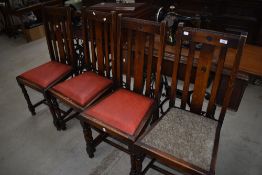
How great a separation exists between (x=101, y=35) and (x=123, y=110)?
665 millimetres

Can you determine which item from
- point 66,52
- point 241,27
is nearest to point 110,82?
point 66,52

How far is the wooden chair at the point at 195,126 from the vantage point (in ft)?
4.07

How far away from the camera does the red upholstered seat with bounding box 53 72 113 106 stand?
1750 millimetres

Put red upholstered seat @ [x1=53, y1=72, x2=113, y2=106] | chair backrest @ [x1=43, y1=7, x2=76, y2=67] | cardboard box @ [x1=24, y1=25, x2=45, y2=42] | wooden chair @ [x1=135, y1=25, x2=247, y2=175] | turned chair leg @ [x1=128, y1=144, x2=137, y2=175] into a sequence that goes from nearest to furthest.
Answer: wooden chair @ [x1=135, y1=25, x2=247, y2=175] → turned chair leg @ [x1=128, y1=144, x2=137, y2=175] → red upholstered seat @ [x1=53, y1=72, x2=113, y2=106] → chair backrest @ [x1=43, y1=7, x2=76, y2=67] → cardboard box @ [x1=24, y1=25, x2=45, y2=42]

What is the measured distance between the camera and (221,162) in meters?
1.83

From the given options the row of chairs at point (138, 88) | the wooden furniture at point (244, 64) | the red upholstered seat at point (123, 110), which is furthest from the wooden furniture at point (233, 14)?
the red upholstered seat at point (123, 110)

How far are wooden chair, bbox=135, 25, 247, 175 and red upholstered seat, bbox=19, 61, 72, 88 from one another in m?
1.07

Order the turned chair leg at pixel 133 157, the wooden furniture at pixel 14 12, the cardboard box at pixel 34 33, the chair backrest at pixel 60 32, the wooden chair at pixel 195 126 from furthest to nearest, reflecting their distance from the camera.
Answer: the cardboard box at pixel 34 33 → the wooden furniture at pixel 14 12 → the chair backrest at pixel 60 32 → the turned chair leg at pixel 133 157 → the wooden chair at pixel 195 126

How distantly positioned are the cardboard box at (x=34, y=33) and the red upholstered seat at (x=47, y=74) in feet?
7.94

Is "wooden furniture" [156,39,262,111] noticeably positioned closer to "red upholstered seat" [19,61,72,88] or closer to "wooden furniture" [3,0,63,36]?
"red upholstered seat" [19,61,72,88]

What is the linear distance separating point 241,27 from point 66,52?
2044mm

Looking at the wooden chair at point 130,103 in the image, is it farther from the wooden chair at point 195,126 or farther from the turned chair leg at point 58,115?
the turned chair leg at point 58,115

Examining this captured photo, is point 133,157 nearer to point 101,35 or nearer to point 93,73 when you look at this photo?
point 93,73

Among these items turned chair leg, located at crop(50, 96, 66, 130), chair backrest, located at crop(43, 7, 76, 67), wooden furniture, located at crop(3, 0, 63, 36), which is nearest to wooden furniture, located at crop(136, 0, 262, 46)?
chair backrest, located at crop(43, 7, 76, 67)
